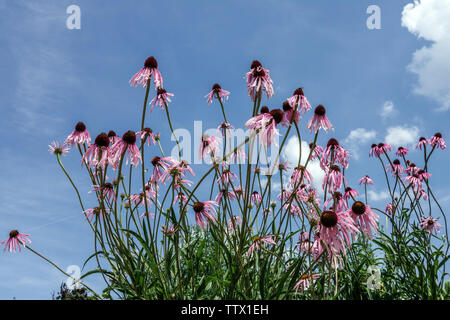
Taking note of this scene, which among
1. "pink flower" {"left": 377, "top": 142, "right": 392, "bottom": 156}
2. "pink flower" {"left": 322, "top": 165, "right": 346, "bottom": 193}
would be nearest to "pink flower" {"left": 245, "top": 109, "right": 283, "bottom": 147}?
"pink flower" {"left": 322, "top": 165, "right": 346, "bottom": 193}

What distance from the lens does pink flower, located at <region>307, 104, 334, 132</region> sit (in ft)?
11.7

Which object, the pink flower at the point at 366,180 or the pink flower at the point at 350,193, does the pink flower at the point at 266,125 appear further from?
the pink flower at the point at 366,180

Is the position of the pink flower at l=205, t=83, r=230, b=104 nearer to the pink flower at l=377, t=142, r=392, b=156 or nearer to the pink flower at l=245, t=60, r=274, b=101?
the pink flower at l=245, t=60, r=274, b=101

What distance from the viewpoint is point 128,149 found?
3.14m

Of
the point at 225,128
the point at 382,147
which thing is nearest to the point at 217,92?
the point at 225,128

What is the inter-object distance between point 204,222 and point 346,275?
6.51ft

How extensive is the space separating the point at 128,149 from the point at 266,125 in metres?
1.14

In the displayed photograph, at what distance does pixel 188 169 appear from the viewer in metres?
3.62

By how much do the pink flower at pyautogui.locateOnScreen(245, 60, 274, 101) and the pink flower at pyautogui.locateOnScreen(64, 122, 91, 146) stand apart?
173 centimetres

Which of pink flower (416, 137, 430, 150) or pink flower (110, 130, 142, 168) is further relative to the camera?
pink flower (416, 137, 430, 150)

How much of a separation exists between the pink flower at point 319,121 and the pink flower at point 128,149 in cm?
160

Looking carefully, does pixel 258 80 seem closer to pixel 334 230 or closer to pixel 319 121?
pixel 319 121

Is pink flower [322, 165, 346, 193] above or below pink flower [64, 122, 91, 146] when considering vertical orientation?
below
